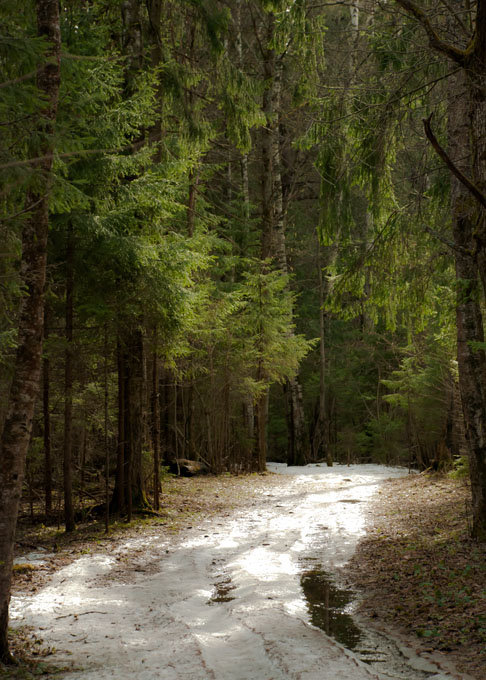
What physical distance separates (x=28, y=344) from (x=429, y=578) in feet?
15.7

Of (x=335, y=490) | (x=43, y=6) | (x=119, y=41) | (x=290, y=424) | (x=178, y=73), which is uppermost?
(x=119, y=41)

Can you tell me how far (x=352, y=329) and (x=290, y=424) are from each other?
8.95 metres

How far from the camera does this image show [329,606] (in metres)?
5.80

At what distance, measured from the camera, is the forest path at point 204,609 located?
14.1 ft

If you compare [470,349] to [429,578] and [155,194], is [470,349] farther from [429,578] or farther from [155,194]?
[155,194]

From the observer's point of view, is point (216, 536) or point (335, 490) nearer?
point (216, 536)

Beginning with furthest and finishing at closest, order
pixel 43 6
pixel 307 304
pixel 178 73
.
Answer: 1. pixel 307 304
2. pixel 178 73
3. pixel 43 6

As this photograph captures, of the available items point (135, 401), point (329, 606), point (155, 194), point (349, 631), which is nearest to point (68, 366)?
point (135, 401)

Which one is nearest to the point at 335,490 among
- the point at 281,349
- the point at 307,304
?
the point at 281,349

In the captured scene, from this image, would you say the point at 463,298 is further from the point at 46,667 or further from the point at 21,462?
the point at 46,667

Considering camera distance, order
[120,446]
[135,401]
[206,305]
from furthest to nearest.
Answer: [206,305]
[135,401]
[120,446]

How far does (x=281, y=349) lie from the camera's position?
60.4ft

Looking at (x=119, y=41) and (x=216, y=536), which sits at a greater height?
(x=119, y=41)

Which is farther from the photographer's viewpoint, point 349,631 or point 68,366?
point 68,366
